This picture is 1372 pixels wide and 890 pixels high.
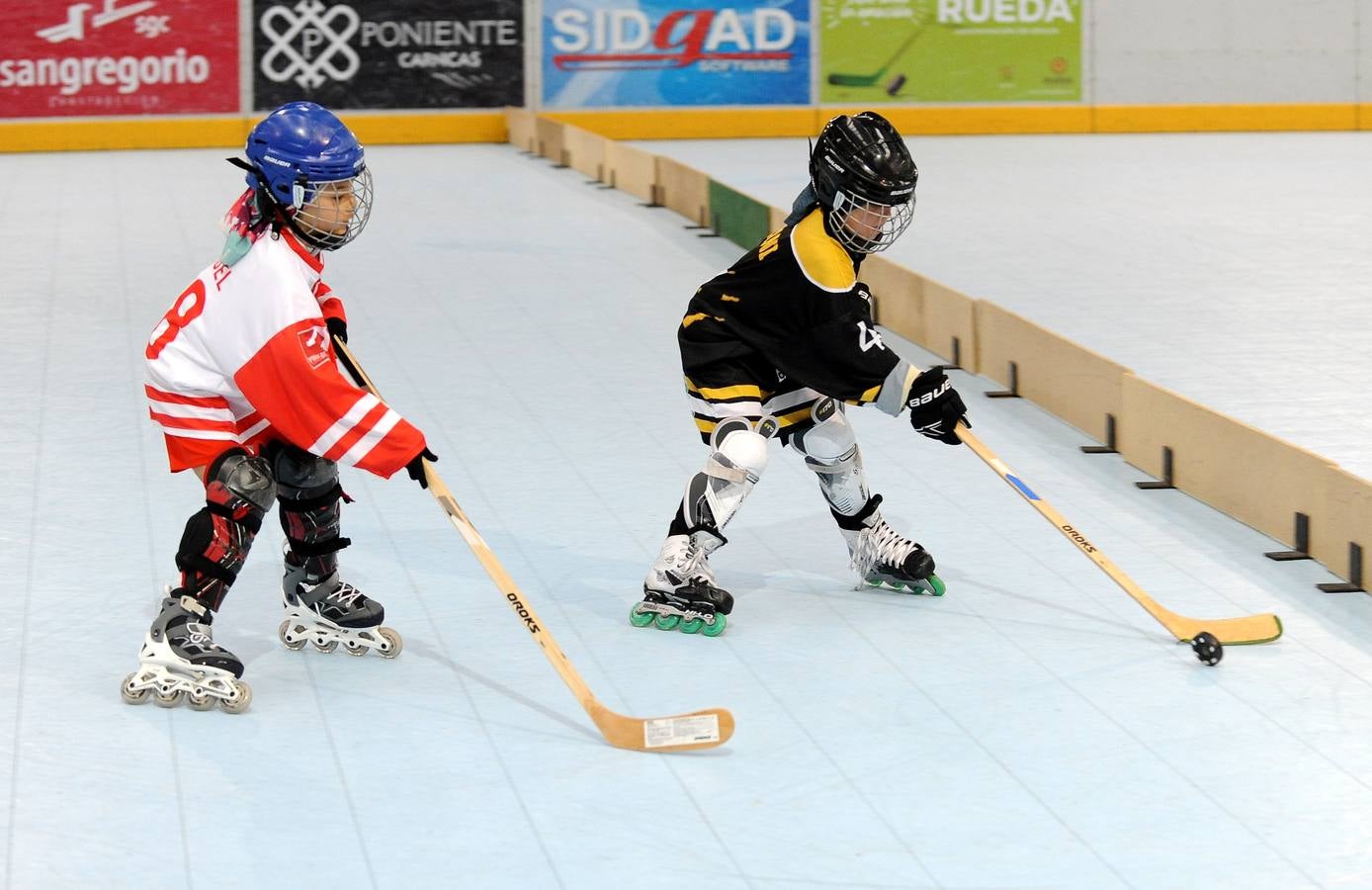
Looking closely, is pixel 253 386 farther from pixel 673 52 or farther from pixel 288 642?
pixel 673 52

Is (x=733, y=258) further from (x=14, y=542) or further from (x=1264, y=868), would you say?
(x=1264, y=868)

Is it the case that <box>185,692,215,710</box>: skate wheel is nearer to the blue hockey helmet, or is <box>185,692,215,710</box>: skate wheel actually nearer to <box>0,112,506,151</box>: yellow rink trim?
the blue hockey helmet

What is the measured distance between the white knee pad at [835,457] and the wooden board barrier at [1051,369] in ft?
6.05

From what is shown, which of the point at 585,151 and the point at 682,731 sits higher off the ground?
the point at 585,151

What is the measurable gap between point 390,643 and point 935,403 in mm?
1479

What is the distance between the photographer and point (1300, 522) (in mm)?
5348

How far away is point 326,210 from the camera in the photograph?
164 inches

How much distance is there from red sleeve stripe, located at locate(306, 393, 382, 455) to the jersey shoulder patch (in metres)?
1.20

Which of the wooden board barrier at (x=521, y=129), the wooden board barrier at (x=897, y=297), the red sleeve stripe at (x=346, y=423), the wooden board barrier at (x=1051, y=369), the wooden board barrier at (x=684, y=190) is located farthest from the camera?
the wooden board barrier at (x=521, y=129)

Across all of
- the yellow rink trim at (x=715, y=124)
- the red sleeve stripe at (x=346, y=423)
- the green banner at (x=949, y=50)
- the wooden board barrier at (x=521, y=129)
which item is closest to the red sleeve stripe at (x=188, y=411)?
the red sleeve stripe at (x=346, y=423)

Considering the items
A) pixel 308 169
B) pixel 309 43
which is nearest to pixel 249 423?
pixel 308 169

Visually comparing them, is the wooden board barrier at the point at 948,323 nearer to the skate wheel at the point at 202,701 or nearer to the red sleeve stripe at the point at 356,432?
the red sleeve stripe at the point at 356,432

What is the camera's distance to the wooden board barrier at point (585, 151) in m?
14.2

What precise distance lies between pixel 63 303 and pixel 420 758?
608 centimetres
